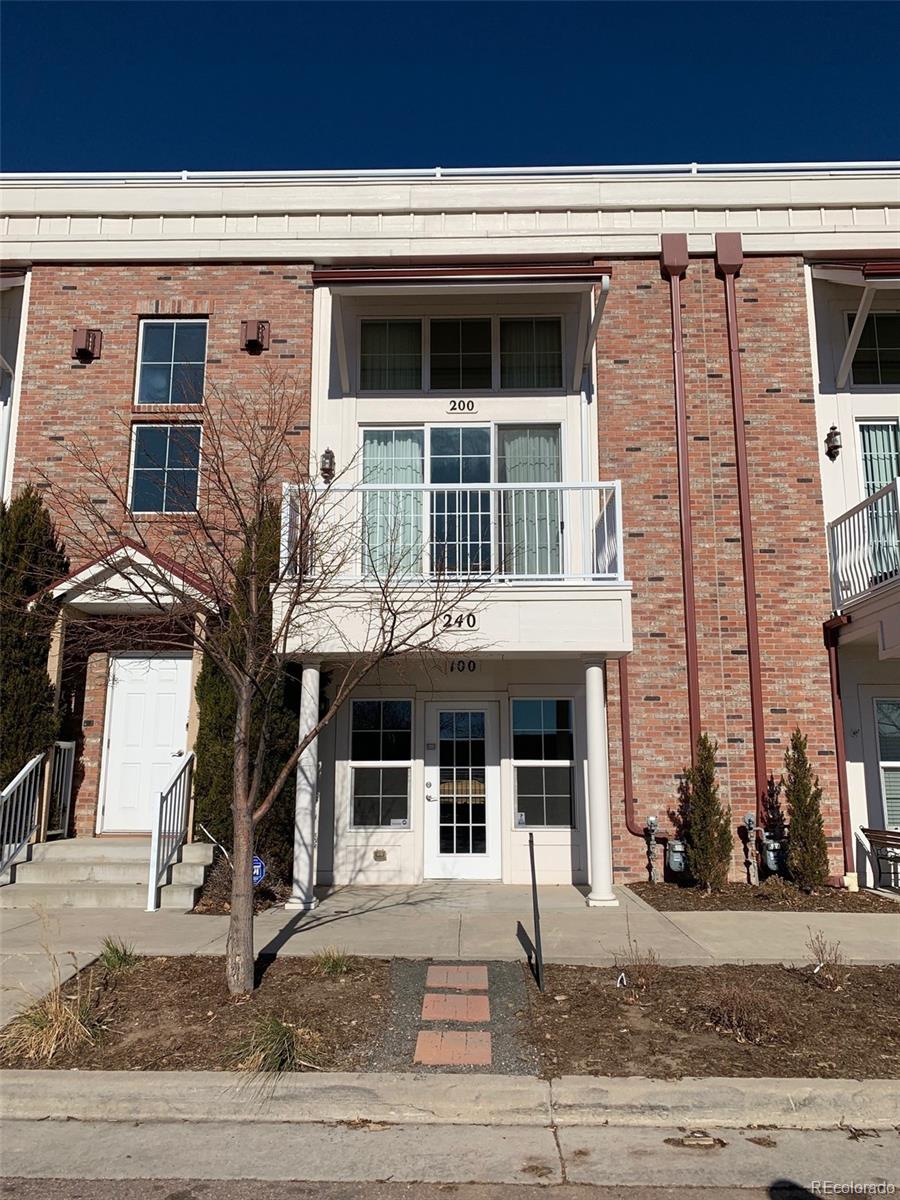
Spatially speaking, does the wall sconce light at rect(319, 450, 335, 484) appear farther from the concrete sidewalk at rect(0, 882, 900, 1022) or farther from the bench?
the bench

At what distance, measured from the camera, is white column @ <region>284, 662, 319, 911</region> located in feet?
28.5

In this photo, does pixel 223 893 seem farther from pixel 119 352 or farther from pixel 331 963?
pixel 119 352

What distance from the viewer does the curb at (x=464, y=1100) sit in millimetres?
4355

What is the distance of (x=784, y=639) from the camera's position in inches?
414

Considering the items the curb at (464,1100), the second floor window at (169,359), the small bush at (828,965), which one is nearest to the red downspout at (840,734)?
the small bush at (828,965)

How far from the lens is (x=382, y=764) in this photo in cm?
1061

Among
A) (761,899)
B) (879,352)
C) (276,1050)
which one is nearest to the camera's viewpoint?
(276,1050)

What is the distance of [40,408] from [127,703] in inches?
160

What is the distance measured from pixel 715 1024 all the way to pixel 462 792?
5.45 metres

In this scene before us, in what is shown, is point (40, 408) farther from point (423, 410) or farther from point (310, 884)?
point (310, 884)

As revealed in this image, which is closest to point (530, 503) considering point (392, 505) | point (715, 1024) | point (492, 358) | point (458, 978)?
point (392, 505)

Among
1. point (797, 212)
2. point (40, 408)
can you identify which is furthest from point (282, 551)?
point (797, 212)

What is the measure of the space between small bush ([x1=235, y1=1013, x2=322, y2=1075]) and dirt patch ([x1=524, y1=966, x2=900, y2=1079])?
1.29 metres

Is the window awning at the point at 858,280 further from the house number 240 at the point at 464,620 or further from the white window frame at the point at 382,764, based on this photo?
the white window frame at the point at 382,764
